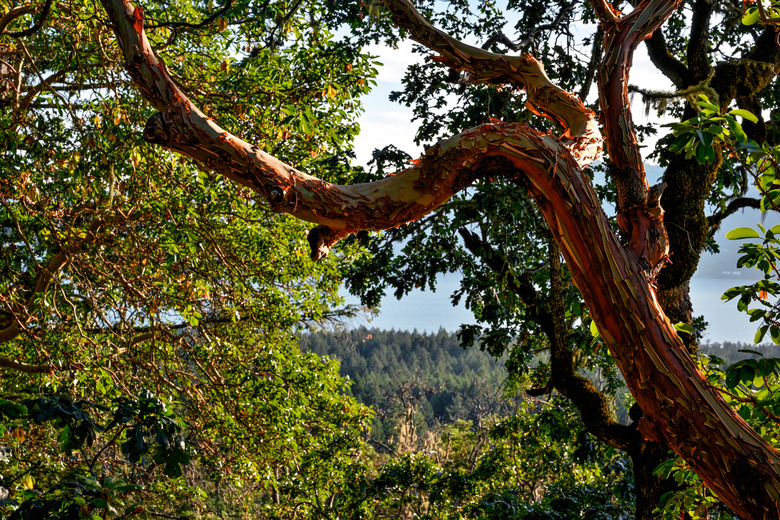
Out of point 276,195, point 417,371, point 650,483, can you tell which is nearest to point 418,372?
point 417,371

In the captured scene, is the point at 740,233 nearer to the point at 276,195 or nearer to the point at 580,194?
the point at 580,194

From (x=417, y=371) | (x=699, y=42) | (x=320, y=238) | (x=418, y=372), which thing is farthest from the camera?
(x=417, y=371)

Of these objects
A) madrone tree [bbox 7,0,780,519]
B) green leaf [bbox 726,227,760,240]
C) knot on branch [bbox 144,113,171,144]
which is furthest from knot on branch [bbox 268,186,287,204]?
green leaf [bbox 726,227,760,240]

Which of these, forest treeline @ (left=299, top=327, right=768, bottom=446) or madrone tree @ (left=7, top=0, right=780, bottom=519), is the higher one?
forest treeline @ (left=299, top=327, right=768, bottom=446)

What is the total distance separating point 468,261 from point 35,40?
4.25 metres

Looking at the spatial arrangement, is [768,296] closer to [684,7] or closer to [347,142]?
[684,7]

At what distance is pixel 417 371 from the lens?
46.4 meters

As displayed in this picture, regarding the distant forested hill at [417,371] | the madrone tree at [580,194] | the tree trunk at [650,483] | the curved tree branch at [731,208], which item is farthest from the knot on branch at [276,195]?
the distant forested hill at [417,371]

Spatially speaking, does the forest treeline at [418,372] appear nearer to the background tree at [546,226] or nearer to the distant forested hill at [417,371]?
the distant forested hill at [417,371]

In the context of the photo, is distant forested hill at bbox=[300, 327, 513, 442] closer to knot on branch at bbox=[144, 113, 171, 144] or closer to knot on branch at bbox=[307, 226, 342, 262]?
knot on branch at bbox=[307, 226, 342, 262]

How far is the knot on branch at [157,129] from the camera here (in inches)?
61.1

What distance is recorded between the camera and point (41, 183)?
538 cm

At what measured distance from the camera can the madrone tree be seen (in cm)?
126

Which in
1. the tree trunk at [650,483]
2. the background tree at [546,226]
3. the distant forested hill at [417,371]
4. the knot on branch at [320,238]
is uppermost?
the distant forested hill at [417,371]
